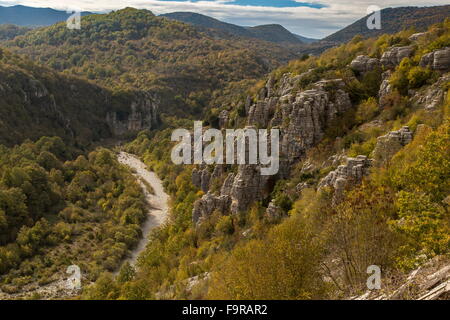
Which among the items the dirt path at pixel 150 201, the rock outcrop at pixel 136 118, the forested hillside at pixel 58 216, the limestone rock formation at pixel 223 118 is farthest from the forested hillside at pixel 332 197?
the rock outcrop at pixel 136 118

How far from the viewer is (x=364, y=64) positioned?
142 ft

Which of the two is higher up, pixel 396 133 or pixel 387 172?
pixel 396 133

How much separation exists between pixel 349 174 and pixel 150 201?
52.1 meters

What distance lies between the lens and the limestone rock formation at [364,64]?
4272 cm

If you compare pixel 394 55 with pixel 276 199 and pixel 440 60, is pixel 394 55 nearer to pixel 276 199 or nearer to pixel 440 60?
pixel 440 60

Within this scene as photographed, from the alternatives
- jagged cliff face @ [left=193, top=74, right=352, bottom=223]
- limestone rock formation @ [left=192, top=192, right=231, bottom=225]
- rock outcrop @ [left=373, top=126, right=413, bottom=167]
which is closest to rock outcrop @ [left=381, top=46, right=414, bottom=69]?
jagged cliff face @ [left=193, top=74, right=352, bottom=223]

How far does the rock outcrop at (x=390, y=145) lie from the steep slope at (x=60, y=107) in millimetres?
75499

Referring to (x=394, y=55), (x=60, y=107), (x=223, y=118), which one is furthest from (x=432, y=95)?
(x=60, y=107)

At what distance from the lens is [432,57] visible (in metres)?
36.6

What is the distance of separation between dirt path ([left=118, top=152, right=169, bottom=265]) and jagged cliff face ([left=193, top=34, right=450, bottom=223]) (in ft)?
52.2
